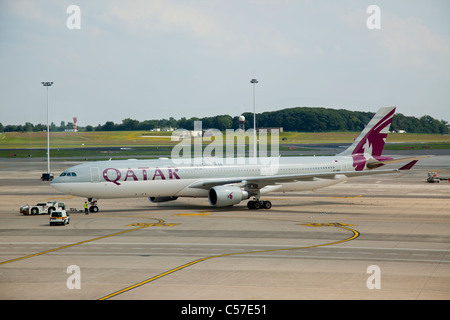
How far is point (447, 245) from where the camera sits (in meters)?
35.9

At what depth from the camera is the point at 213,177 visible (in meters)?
57.4

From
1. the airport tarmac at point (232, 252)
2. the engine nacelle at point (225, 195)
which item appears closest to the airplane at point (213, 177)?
the engine nacelle at point (225, 195)

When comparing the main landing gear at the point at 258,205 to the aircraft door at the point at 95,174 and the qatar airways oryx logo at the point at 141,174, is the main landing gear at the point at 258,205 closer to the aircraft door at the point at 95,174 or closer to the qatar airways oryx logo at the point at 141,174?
the qatar airways oryx logo at the point at 141,174

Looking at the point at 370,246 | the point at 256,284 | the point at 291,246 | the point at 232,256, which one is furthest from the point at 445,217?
the point at 256,284

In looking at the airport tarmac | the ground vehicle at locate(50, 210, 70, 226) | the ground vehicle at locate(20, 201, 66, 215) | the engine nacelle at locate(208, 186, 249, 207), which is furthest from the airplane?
the ground vehicle at locate(50, 210, 70, 226)

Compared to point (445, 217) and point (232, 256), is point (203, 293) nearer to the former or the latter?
point (232, 256)

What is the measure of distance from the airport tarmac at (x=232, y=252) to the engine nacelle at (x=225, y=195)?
49.2 inches

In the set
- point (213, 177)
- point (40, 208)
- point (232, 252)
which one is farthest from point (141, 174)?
point (232, 252)

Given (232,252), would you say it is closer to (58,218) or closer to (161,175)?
(58,218)

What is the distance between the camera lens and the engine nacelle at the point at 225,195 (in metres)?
54.0

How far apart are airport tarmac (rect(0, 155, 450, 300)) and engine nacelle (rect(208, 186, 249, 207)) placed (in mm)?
1249
